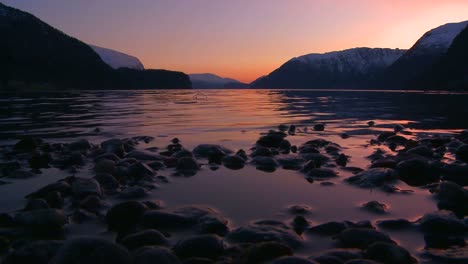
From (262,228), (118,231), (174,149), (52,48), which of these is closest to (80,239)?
(118,231)

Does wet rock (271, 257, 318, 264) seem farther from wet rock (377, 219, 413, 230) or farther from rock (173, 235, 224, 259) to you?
wet rock (377, 219, 413, 230)

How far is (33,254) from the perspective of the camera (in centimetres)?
478

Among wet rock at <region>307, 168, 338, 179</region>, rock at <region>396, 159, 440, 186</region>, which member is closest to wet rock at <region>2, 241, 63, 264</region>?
wet rock at <region>307, 168, 338, 179</region>

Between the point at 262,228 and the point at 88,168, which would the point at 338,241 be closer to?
the point at 262,228

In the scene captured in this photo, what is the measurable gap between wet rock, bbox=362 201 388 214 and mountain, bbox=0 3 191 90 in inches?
5254

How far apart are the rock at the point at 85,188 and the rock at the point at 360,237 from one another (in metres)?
5.02

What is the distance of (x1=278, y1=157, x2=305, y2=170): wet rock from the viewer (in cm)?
1101

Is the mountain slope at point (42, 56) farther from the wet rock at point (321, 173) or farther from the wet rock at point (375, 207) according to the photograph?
the wet rock at point (375, 207)

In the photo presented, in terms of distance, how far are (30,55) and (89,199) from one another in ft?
580

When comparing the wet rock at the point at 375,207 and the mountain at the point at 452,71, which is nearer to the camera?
the wet rock at the point at 375,207

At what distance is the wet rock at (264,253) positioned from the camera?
468 cm

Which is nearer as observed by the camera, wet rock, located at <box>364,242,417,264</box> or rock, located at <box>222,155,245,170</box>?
wet rock, located at <box>364,242,417,264</box>

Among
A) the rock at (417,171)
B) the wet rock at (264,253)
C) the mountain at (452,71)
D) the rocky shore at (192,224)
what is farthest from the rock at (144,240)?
the mountain at (452,71)

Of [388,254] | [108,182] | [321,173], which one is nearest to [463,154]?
[321,173]
